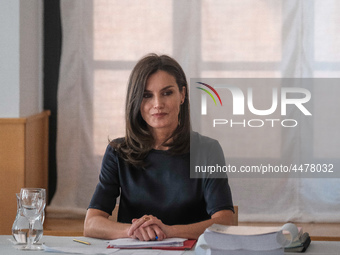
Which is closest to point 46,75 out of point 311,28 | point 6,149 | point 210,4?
point 6,149

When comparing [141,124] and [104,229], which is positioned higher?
[141,124]

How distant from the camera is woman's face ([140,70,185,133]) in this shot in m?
2.18

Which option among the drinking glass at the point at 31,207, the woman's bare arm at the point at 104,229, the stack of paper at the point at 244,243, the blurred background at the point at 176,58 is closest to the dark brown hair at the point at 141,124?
the woman's bare arm at the point at 104,229

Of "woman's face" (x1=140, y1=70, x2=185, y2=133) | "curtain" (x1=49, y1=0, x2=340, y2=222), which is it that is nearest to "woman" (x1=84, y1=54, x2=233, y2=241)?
"woman's face" (x1=140, y1=70, x2=185, y2=133)

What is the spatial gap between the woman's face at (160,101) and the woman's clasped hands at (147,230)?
1.60 ft

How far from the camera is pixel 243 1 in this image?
397 cm

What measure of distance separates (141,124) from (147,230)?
0.60 m

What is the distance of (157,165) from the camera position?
2.18 metres

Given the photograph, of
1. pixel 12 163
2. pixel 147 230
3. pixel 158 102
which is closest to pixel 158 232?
pixel 147 230

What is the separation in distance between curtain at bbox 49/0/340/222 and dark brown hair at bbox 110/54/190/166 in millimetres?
1792

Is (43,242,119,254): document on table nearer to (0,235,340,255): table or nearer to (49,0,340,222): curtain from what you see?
(0,235,340,255): table

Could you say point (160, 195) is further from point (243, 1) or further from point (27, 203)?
point (243, 1)

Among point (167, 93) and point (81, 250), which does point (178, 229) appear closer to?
point (81, 250)

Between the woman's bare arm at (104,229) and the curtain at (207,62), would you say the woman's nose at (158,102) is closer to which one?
the woman's bare arm at (104,229)
